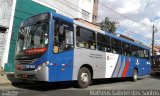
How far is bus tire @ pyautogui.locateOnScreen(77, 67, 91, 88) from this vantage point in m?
11.7

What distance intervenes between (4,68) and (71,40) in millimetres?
8119

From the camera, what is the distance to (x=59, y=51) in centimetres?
1050

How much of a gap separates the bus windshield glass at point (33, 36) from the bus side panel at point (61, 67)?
788mm

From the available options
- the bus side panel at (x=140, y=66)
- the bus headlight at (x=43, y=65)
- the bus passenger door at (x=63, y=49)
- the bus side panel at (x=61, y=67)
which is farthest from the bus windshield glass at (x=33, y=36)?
the bus side panel at (x=140, y=66)

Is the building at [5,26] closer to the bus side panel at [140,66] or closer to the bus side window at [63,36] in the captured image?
the bus side window at [63,36]

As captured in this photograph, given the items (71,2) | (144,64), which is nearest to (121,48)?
(144,64)

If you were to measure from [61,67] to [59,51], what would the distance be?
694mm

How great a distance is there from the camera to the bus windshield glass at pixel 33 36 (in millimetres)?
10141

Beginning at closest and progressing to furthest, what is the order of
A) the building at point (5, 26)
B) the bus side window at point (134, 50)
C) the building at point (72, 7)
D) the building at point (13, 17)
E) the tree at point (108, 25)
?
1. the building at point (5, 26)
2. the building at point (13, 17)
3. the bus side window at point (134, 50)
4. the building at point (72, 7)
5. the tree at point (108, 25)

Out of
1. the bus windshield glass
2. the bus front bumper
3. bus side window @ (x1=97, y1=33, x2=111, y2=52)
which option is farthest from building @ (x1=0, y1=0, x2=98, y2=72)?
the bus front bumper

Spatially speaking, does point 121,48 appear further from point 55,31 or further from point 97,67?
point 55,31

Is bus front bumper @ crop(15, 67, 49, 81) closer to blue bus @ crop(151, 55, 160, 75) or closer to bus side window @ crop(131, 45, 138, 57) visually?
bus side window @ crop(131, 45, 138, 57)

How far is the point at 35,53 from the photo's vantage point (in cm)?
1014

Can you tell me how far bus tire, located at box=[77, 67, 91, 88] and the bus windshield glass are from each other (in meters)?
2.64
